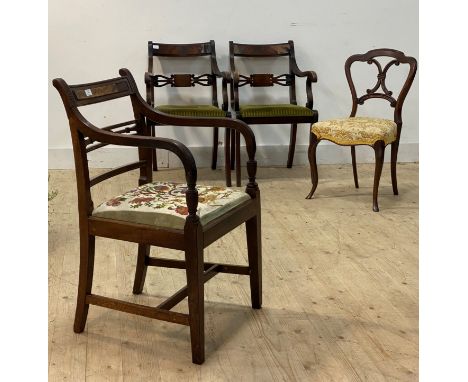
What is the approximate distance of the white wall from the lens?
199 inches

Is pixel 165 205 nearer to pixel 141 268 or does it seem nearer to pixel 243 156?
pixel 141 268

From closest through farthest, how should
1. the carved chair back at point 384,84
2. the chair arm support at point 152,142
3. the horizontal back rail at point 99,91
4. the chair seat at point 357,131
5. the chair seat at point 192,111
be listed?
the chair arm support at point 152,142 < the horizontal back rail at point 99,91 < the chair seat at point 357,131 < the carved chair back at point 384,84 < the chair seat at point 192,111

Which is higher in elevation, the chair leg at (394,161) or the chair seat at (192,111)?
the chair seat at (192,111)

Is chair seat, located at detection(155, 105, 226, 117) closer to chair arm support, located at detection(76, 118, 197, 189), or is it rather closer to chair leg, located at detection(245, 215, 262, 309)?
chair leg, located at detection(245, 215, 262, 309)

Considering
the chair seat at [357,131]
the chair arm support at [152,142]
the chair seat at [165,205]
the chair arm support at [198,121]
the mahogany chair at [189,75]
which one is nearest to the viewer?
the chair arm support at [152,142]

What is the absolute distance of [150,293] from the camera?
2.68 metres

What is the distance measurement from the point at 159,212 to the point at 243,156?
3.23 metres

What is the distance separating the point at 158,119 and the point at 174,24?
2.85 m

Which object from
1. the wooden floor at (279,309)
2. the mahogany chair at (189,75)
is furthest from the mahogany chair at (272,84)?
the wooden floor at (279,309)

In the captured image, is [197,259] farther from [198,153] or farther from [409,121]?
[409,121]

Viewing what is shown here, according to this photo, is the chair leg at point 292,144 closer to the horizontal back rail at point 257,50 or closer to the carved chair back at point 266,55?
the carved chair back at point 266,55

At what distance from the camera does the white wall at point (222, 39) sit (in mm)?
5047

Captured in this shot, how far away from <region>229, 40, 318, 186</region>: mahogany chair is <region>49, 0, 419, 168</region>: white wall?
0.50 feet
